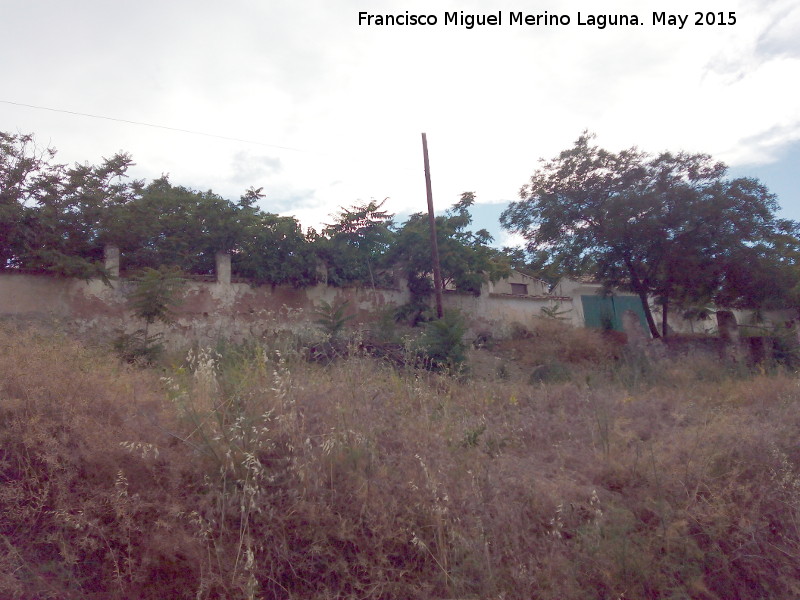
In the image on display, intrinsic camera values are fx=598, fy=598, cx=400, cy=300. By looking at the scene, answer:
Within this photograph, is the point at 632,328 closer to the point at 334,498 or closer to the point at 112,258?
the point at 112,258

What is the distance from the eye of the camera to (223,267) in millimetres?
12047

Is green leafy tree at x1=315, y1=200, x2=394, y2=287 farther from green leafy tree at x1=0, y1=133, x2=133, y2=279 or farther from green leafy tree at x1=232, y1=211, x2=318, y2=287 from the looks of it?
green leafy tree at x1=0, y1=133, x2=133, y2=279

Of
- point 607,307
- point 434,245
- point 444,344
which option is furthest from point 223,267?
point 607,307

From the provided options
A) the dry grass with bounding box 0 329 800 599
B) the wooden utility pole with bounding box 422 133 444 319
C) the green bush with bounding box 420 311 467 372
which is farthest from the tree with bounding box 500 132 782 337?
the dry grass with bounding box 0 329 800 599

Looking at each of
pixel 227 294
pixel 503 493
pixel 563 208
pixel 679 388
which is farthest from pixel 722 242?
pixel 503 493

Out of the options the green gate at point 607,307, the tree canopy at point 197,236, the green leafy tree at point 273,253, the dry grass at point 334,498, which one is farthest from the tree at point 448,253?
the dry grass at point 334,498

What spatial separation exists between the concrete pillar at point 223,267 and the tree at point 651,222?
8868 millimetres

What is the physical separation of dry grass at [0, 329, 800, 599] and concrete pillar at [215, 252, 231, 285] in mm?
6346

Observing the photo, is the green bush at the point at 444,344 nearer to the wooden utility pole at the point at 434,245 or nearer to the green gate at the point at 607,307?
the wooden utility pole at the point at 434,245

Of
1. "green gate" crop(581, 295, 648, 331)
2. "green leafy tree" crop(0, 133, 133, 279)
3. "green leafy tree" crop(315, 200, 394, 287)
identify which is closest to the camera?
"green leafy tree" crop(0, 133, 133, 279)

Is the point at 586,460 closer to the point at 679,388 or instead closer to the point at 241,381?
the point at 241,381

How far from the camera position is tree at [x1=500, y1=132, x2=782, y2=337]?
14984 mm

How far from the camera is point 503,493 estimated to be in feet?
14.7

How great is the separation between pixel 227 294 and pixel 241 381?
24.8 feet
